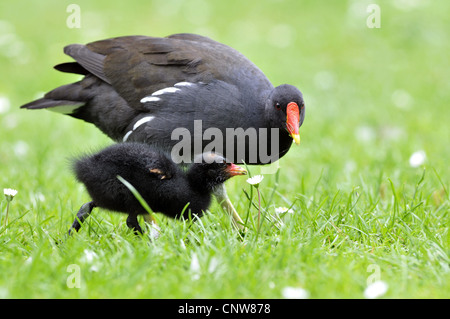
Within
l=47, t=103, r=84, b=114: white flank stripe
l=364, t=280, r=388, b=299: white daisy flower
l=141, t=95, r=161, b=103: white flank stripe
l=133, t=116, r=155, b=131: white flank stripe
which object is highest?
l=141, t=95, r=161, b=103: white flank stripe

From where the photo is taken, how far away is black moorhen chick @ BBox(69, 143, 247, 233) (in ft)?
10.9

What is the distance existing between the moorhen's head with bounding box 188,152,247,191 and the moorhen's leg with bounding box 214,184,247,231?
9cm

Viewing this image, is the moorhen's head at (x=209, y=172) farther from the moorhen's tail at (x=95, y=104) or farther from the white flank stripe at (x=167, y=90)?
the moorhen's tail at (x=95, y=104)

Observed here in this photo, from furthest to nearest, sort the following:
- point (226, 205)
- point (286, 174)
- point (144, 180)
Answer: point (286, 174), point (226, 205), point (144, 180)

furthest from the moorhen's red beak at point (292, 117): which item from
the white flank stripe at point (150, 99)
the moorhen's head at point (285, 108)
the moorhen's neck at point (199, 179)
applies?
the white flank stripe at point (150, 99)

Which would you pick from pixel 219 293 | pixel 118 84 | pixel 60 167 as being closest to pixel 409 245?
pixel 219 293

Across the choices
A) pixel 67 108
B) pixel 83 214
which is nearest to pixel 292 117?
pixel 83 214

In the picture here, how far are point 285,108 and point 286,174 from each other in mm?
1460

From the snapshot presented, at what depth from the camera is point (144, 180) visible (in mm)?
3320

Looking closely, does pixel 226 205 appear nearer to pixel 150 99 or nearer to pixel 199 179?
pixel 199 179

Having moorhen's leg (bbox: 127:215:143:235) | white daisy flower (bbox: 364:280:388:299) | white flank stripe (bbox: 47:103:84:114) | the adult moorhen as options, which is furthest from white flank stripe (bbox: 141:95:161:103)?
white daisy flower (bbox: 364:280:388:299)

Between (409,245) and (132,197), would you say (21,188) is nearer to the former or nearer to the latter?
(132,197)

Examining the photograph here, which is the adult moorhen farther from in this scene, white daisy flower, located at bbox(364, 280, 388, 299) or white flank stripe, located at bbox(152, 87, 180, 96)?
white daisy flower, located at bbox(364, 280, 388, 299)

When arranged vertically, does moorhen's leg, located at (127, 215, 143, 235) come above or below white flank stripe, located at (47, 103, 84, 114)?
below
